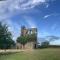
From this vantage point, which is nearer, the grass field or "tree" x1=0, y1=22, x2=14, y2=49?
the grass field

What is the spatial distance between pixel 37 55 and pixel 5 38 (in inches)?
16.4

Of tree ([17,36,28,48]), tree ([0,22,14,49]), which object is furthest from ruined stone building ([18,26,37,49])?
tree ([0,22,14,49])

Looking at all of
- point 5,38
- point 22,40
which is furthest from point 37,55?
point 5,38

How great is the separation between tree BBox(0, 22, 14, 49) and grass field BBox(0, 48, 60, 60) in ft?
0.40

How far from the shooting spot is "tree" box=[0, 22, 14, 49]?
95.9 inches

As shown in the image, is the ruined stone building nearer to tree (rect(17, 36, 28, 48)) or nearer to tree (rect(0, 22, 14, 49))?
tree (rect(17, 36, 28, 48))

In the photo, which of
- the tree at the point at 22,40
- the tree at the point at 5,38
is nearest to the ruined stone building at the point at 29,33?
the tree at the point at 22,40

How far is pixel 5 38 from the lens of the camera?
8.06ft

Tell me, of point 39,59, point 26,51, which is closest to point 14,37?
point 26,51

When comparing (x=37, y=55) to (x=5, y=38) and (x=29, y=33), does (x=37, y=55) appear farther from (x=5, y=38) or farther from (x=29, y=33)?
(x=5, y=38)

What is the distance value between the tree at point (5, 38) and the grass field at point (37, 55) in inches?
4.8

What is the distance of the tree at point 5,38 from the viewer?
95.9 inches

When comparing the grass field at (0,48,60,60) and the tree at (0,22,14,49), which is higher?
the tree at (0,22,14,49)

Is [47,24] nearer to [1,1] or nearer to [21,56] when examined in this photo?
[21,56]
